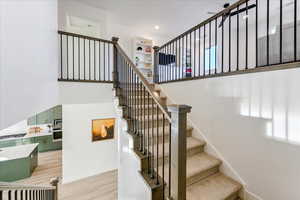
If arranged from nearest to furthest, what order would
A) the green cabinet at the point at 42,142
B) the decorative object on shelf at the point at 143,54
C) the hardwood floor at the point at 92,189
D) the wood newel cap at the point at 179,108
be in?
the wood newel cap at the point at 179,108
the hardwood floor at the point at 92,189
the decorative object on shelf at the point at 143,54
the green cabinet at the point at 42,142

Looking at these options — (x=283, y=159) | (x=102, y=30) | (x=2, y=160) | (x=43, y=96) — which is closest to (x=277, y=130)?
(x=283, y=159)

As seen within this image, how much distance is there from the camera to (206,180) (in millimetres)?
2092

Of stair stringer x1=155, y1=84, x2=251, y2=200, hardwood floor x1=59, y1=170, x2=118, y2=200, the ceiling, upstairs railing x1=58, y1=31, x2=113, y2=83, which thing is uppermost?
the ceiling

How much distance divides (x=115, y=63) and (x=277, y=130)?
2988 mm

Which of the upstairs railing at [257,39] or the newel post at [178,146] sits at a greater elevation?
the upstairs railing at [257,39]

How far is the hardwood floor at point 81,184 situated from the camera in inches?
147

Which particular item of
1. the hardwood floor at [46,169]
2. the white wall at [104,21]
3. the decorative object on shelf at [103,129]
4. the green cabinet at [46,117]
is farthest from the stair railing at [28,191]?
the green cabinet at [46,117]

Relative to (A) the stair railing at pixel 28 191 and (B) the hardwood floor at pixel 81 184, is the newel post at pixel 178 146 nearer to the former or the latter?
(A) the stair railing at pixel 28 191

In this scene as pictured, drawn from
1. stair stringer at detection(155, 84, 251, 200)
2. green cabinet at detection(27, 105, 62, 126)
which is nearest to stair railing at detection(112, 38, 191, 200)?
stair stringer at detection(155, 84, 251, 200)

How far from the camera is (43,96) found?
2039 mm

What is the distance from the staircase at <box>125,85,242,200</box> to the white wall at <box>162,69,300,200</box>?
0.19 m

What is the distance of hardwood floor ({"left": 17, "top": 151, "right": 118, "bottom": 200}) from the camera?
147 inches

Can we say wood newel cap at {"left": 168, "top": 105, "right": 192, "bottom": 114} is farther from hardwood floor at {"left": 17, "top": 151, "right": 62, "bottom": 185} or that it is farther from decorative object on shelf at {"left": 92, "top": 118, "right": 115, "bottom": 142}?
hardwood floor at {"left": 17, "top": 151, "right": 62, "bottom": 185}

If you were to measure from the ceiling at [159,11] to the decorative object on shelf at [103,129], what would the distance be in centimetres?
334
